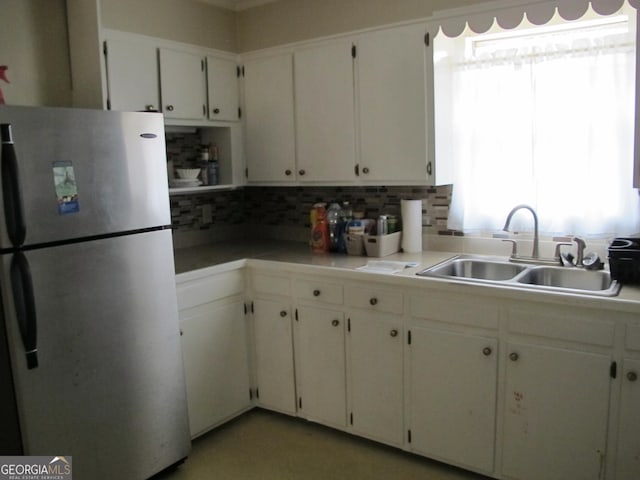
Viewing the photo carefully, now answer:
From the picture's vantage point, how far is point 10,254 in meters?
1.89

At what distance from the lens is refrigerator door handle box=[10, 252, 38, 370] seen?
190 cm

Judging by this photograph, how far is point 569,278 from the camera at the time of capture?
2525 millimetres

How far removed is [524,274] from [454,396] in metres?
0.64

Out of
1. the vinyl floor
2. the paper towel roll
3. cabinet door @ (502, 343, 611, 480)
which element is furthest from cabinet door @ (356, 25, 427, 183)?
the vinyl floor

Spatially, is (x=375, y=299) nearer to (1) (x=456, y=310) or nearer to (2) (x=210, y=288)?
(1) (x=456, y=310)

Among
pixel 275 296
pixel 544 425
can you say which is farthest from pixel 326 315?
pixel 544 425

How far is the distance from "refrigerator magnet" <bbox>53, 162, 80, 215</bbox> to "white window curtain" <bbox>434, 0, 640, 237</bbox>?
168cm

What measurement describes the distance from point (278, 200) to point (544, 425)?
2.18m

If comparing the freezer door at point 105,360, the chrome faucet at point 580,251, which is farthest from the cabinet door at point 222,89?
the chrome faucet at point 580,251

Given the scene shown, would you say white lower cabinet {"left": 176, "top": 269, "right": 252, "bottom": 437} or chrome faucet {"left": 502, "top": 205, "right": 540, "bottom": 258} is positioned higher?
chrome faucet {"left": 502, "top": 205, "right": 540, "bottom": 258}

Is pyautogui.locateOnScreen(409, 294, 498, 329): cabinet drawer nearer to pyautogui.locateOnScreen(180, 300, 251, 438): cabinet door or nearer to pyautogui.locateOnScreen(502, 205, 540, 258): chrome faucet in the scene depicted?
pyautogui.locateOnScreen(502, 205, 540, 258): chrome faucet

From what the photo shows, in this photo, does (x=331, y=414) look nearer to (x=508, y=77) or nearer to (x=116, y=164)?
(x=116, y=164)
